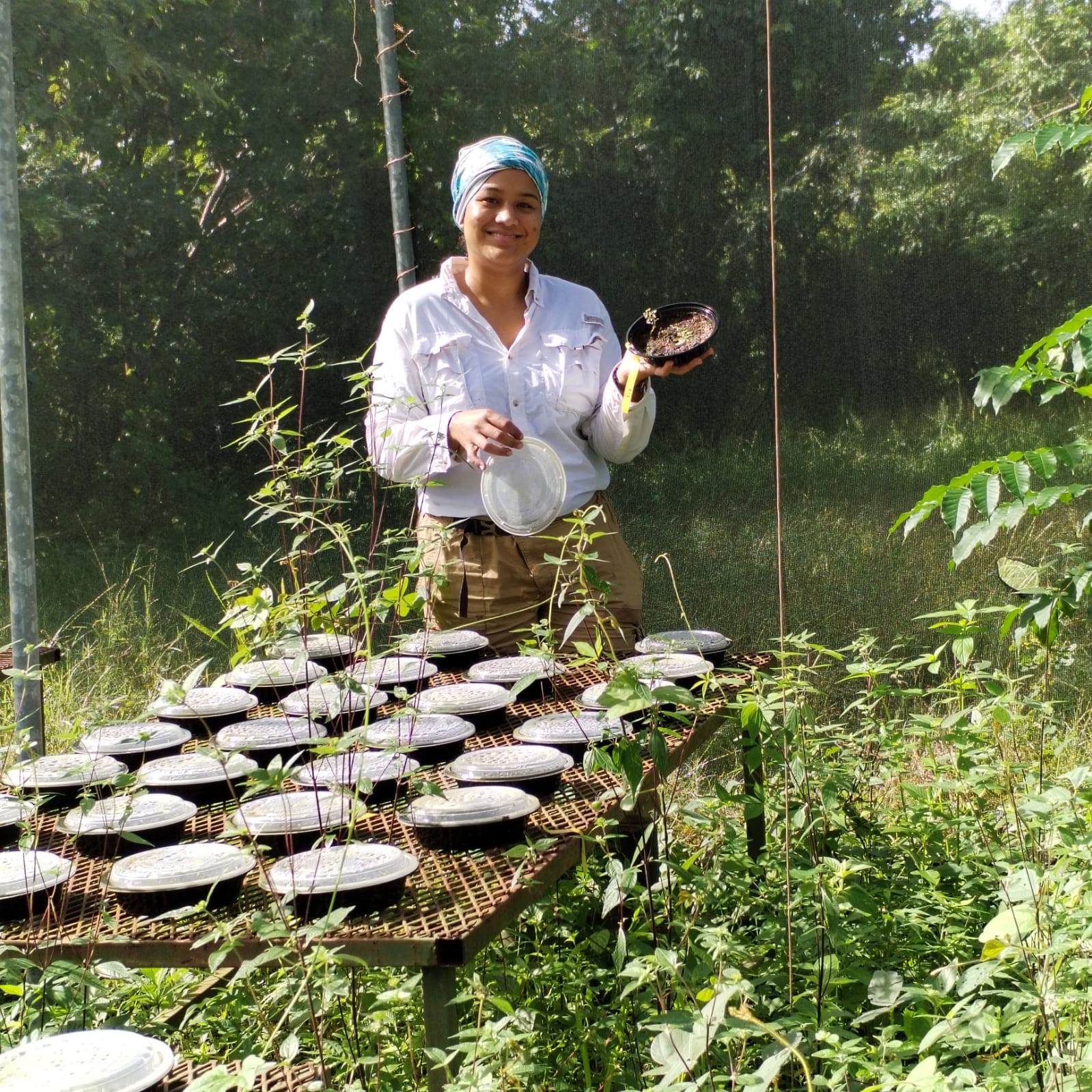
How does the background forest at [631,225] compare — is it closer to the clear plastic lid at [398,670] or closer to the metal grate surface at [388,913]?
the clear plastic lid at [398,670]

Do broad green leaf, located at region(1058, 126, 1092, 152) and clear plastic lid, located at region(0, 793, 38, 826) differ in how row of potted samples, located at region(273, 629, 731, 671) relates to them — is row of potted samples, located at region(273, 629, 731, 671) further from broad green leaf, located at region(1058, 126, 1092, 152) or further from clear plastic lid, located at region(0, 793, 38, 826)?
broad green leaf, located at region(1058, 126, 1092, 152)

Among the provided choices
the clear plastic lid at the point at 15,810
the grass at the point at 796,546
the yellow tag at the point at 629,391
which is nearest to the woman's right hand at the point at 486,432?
the yellow tag at the point at 629,391

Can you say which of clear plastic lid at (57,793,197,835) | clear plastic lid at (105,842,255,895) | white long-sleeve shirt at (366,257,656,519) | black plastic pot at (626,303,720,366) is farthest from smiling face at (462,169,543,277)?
clear plastic lid at (105,842,255,895)

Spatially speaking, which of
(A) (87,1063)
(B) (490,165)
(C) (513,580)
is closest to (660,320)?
(B) (490,165)

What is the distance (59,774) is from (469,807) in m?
0.50

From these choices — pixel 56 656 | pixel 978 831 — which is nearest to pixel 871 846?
pixel 978 831

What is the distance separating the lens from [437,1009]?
0.99 m

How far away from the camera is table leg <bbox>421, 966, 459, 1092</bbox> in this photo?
98cm

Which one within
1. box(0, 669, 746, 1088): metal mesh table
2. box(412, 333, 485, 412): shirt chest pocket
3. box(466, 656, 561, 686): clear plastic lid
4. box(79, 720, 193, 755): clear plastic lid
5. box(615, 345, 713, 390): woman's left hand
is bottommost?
box(0, 669, 746, 1088): metal mesh table

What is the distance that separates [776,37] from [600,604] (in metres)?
2.64

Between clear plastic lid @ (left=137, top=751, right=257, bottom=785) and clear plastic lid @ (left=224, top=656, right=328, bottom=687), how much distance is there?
0.25 meters

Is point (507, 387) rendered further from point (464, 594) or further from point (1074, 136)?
point (1074, 136)

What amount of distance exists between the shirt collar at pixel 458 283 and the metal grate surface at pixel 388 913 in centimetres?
122

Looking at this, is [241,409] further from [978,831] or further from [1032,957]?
[1032,957]
